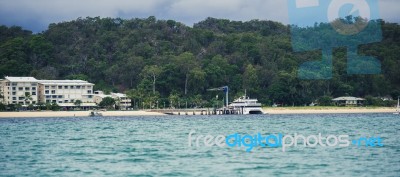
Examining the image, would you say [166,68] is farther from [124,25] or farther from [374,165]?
[374,165]

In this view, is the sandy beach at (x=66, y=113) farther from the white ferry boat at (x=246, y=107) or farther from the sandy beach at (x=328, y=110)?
the sandy beach at (x=328, y=110)

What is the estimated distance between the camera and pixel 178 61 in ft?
352

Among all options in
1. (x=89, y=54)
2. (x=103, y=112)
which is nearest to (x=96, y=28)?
(x=89, y=54)

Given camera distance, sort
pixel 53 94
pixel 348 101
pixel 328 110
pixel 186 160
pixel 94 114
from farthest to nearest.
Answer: pixel 348 101 < pixel 53 94 < pixel 328 110 < pixel 94 114 < pixel 186 160

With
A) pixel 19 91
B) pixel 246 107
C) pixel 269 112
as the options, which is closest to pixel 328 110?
pixel 269 112

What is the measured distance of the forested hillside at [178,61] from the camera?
4102 inches

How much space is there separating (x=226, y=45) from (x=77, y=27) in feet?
93.6

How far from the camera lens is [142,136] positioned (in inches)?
1700

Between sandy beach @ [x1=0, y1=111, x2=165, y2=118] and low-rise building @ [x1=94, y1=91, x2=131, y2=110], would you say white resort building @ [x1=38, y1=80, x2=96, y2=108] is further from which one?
sandy beach @ [x1=0, y1=111, x2=165, y2=118]

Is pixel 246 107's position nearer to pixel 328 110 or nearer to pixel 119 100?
pixel 328 110

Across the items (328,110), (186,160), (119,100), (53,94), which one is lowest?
(186,160)

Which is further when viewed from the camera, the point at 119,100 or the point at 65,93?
the point at 65,93

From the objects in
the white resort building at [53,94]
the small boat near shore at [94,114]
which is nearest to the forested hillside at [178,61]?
the white resort building at [53,94]

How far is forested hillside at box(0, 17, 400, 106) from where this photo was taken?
104 meters
